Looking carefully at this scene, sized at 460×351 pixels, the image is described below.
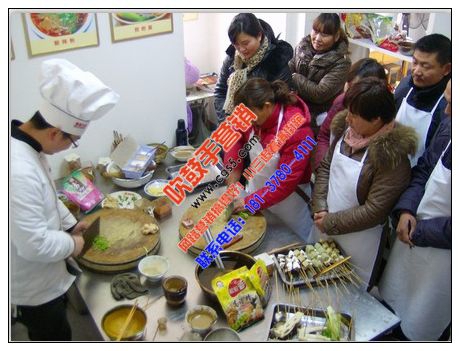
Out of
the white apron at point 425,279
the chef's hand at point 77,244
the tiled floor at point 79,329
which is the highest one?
the chef's hand at point 77,244

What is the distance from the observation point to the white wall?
81.0 inches

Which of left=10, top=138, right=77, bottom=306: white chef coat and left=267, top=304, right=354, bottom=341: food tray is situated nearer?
left=10, top=138, right=77, bottom=306: white chef coat

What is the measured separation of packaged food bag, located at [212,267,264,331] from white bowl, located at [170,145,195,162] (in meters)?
1.15

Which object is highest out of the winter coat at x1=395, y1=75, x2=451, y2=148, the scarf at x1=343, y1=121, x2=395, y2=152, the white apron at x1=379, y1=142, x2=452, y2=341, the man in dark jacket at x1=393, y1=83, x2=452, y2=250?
the winter coat at x1=395, y1=75, x2=451, y2=148

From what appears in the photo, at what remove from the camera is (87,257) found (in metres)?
1.66

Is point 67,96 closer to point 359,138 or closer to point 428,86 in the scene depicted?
point 359,138

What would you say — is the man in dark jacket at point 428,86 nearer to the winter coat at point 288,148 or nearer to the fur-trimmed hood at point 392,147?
the fur-trimmed hood at point 392,147

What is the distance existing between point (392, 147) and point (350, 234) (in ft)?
1.43

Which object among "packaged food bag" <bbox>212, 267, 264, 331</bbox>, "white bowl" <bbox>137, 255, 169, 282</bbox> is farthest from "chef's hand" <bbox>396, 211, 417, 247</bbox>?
"white bowl" <bbox>137, 255, 169, 282</bbox>

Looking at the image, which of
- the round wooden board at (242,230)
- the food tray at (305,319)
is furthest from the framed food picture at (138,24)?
the food tray at (305,319)

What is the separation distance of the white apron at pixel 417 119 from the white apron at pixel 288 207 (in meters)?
0.56

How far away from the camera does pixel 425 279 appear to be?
1702 mm

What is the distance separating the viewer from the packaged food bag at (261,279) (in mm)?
1485

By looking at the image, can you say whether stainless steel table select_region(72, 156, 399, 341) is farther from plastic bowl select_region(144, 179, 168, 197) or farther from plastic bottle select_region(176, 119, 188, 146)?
plastic bottle select_region(176, 119, 188, 146)
